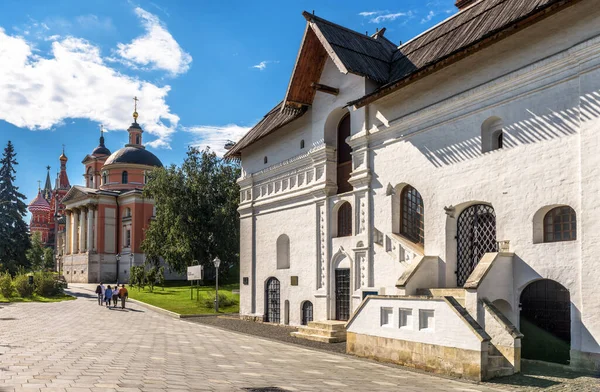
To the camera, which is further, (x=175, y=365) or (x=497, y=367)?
(x=175, y=365)

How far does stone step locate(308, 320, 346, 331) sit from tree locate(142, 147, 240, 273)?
81.7ft

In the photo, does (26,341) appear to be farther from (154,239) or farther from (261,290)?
(154,239)

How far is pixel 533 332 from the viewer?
41.3 ft

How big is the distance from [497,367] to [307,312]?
1144 centimetres

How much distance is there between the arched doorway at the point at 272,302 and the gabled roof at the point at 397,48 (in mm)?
6726

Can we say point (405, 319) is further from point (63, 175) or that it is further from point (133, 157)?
point (63, 175)

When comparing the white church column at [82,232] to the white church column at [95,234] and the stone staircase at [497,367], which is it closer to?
the white church column at [95,234]

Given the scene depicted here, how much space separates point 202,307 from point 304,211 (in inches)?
482

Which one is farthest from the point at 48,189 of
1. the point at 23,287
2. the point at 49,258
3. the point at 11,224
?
the point at 23,287

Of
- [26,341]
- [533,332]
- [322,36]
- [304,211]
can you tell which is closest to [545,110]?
[533,332]

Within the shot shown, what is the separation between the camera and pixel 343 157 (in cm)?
2047

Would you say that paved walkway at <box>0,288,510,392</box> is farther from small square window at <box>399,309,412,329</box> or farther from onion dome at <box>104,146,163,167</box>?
onion dome at <box>104,146,163,167</box>

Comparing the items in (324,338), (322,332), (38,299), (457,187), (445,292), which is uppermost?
(457,187)

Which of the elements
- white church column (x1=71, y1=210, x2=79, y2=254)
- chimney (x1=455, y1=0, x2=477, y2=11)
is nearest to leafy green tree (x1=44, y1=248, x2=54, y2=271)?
white church column (x1=71, y1=210, x2=79, y2=254)
